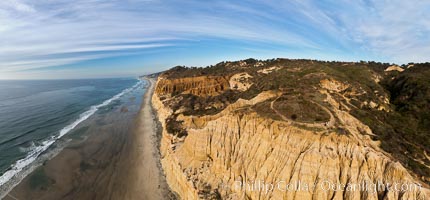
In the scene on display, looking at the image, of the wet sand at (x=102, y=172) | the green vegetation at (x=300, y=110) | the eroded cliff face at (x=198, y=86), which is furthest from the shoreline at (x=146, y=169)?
the eroded cliff face at (x=198, y=86)

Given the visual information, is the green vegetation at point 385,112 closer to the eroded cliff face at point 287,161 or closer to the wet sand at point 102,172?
the eroded cliff face at point 287,161

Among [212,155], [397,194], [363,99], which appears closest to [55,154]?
[212,155]

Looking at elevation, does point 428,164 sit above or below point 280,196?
above

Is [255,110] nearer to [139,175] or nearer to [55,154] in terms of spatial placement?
[139,175]

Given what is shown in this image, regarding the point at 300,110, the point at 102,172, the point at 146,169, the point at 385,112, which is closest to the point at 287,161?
the point at 300,110

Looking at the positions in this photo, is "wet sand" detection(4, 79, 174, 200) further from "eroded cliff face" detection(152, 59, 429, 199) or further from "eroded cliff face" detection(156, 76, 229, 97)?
"eroded cliff face" detection(156, 76, 229, 97)

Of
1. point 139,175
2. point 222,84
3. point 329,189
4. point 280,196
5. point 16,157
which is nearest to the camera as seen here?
point 329,189

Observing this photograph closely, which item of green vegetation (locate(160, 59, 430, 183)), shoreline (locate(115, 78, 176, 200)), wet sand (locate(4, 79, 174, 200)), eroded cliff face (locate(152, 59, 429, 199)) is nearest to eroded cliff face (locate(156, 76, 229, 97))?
shoreline (locate(115, 78, 176, 200))
